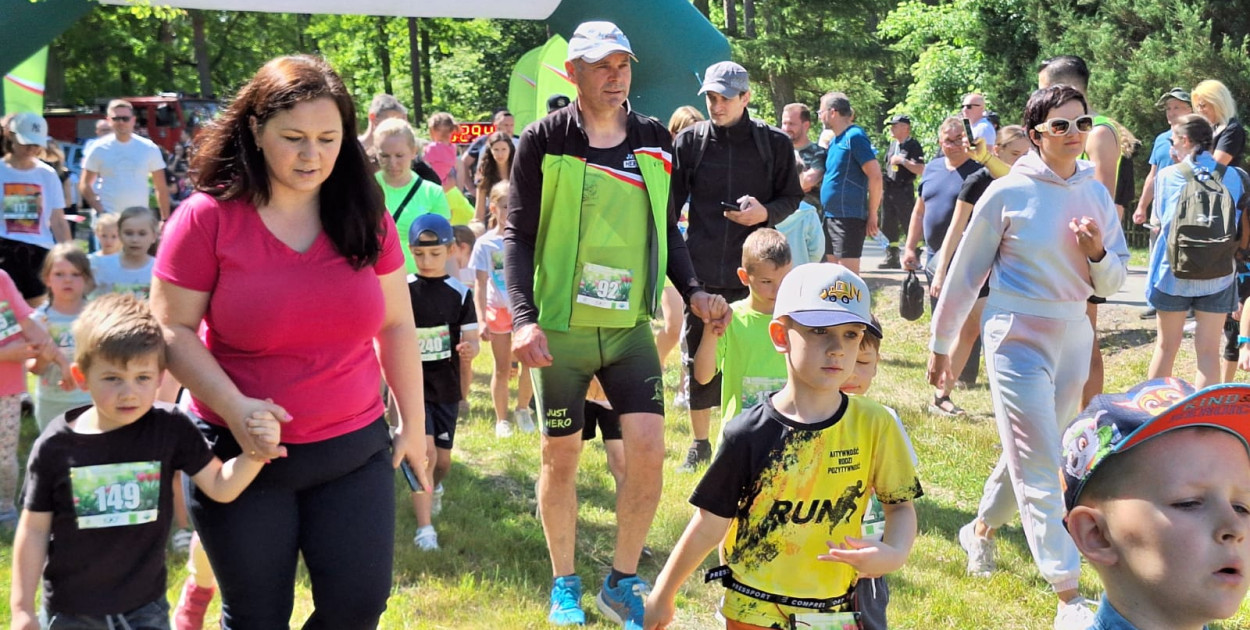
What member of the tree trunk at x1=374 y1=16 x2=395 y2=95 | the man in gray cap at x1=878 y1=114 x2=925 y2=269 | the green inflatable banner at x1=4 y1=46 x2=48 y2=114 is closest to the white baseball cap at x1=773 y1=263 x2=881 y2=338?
the green inflatable banner at x1=4 y1=46 x2=48 y2=114

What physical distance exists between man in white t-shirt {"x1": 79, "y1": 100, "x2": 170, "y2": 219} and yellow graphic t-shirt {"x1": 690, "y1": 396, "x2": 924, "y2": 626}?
365 inches

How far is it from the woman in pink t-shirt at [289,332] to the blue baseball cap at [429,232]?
2.63 meters

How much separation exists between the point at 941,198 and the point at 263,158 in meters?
6.88

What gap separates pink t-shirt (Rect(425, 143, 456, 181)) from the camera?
41.5ft

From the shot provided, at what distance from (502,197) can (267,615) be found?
15.4ft

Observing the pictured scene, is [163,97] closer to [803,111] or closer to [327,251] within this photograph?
[803,111]

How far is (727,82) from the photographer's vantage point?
642cm

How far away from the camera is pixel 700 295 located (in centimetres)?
451

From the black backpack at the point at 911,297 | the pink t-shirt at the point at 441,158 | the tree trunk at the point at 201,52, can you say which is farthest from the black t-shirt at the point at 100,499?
the tree trunk at the point at 201,52

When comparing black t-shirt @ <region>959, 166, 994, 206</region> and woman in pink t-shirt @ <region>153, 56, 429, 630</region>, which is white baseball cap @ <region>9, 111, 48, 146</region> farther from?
black t-shirt @ <region>959, 166, 994, 206</region>

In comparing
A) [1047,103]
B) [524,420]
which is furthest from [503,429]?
[1047,103]

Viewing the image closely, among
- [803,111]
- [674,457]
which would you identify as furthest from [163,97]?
[674,457]

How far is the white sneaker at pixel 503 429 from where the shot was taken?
813cm

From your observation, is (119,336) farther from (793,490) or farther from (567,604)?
(567,604)
